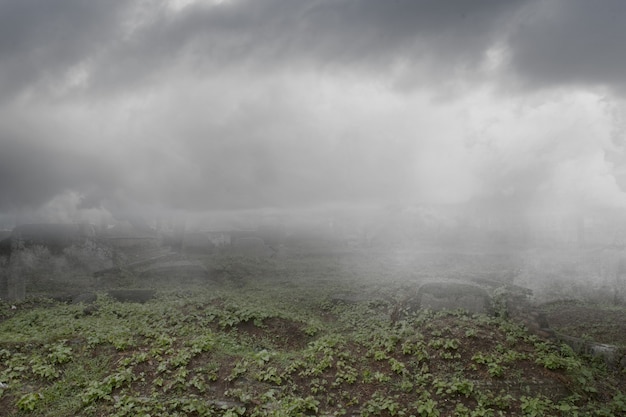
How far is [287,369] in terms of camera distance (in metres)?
8.37

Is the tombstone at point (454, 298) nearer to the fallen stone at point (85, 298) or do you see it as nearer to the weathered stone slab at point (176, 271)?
the fallen stone at point (85, 298)

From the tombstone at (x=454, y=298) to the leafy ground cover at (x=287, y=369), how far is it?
30.1 inches

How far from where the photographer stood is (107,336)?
398 inches

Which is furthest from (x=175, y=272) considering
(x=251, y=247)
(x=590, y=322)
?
(x=590, y=322)

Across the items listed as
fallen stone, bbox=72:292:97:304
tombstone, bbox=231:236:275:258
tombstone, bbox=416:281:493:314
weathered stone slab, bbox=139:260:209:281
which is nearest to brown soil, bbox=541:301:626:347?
tombstone, bbox=416:281:493:314

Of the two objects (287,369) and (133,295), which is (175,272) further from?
(287,369)

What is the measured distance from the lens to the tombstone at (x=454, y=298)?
11680 millimetres

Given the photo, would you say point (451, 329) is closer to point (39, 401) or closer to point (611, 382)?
point (611, 382)

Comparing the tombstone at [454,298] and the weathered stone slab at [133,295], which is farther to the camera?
the weathered stone slab at [133,295]

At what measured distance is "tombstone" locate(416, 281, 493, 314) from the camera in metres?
11.7

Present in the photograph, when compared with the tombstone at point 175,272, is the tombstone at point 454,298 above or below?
above

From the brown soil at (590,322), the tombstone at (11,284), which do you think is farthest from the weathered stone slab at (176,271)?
the brown soil at (590,322)

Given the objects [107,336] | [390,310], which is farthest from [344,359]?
[107,336]

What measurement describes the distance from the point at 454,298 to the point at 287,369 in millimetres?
6031
